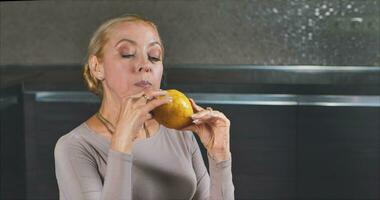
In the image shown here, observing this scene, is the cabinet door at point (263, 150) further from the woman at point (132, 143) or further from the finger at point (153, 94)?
the finger at point (153, 94)

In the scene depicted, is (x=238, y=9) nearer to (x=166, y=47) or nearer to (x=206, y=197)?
(x=166, y=47)

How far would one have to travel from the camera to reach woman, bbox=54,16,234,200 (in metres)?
0.85

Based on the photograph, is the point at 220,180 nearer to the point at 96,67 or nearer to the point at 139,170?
the point at 139,170

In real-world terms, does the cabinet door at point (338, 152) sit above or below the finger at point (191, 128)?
below

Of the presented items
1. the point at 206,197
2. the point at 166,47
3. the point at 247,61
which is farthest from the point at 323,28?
the point at 206,197

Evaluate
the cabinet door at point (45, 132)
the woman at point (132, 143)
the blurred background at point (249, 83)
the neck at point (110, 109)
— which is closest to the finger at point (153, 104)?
the woman at point (132, 143)

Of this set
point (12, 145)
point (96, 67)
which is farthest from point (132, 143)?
point (12, 145)

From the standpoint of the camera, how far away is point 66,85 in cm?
222

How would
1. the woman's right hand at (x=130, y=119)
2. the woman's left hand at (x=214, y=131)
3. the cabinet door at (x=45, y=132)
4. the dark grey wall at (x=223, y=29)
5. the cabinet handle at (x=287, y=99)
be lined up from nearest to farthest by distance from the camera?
1. the woman's right hand at (x=130, y=119)
2. the woman's left hand at (x=214, y=131)
3. the cabinet handle at (x=287, y=99)
4. the cabinet door at (x=45, y=132)
5. the dark grey wall at (x=223, y=29)

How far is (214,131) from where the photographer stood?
0.94 metres

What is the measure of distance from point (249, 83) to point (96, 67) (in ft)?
4.03

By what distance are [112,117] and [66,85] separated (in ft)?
4.21

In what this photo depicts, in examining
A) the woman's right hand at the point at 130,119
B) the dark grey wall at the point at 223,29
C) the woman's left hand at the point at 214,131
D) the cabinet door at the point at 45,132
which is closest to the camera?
the woman's right hand at the point at 130,119

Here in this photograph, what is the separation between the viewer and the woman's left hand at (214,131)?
0.93 m
